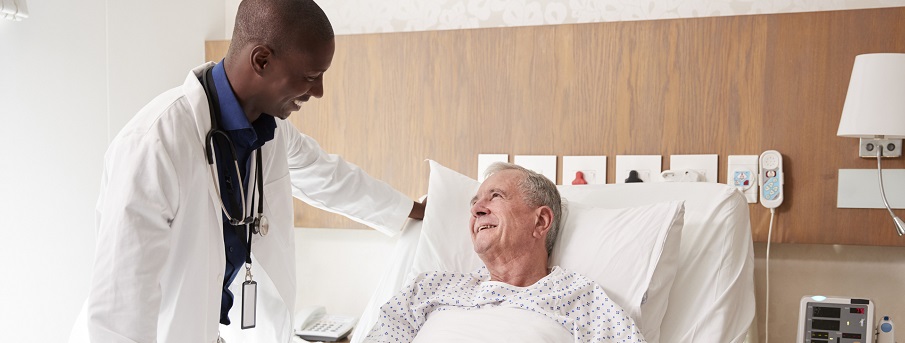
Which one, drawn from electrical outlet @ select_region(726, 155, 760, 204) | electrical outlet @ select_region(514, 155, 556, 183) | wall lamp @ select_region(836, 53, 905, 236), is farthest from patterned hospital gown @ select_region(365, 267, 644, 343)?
wall lamp @ select_region(836, 53, 905, 236)

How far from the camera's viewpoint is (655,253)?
6.07 feet

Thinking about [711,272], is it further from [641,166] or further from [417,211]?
[417,211]

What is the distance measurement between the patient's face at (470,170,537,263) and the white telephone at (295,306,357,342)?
0.68 m

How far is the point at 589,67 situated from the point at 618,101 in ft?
0.44

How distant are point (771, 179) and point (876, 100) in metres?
0.36

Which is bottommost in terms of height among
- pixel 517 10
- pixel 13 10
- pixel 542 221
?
pixel 542 221

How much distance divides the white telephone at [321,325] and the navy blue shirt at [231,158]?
74cm

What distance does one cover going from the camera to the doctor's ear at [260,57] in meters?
1.46

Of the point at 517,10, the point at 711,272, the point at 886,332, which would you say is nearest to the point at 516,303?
the point at 711,272

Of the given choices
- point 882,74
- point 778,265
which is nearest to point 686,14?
point 882,74

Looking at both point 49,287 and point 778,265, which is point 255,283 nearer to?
point 49,287

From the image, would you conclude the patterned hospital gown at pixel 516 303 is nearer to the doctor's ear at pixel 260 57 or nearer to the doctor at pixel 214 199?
the doctor at pixel 214 199

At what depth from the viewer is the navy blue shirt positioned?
60.6 inches

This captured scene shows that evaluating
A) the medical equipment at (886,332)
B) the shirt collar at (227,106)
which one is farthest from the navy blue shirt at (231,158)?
the medical equipment at (886,332)
